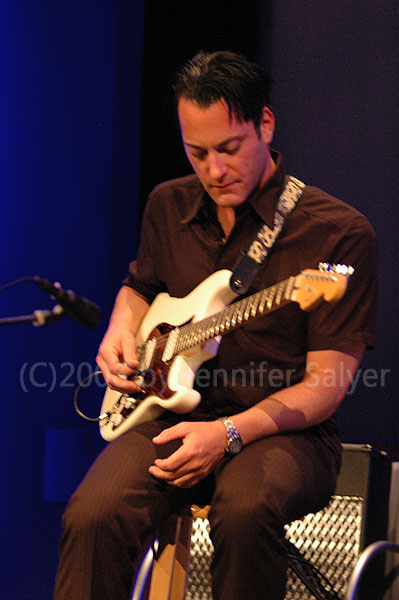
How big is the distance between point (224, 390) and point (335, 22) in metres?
1.53

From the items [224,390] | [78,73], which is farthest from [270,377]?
[78,73]

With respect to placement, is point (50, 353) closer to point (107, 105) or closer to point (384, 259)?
point (107, 105)

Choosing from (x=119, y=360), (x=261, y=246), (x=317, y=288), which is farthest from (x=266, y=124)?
(x=119, y=360)

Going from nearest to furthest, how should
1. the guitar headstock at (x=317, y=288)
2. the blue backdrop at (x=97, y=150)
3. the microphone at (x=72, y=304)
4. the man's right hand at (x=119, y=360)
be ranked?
the microphone at (x=72, y=304) → the guitar headstock at (x=317, y=288) → the man's right hand at (x=119, y=360) → the blue backdrop at (x=97, y=150)

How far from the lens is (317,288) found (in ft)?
5.24

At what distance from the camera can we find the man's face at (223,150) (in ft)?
6.16

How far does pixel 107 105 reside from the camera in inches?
111

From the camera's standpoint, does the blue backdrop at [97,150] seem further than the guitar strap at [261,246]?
Yes

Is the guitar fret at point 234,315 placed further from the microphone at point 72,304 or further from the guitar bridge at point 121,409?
the microphone at point 72,304

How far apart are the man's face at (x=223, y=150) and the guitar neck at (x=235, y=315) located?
0.30m

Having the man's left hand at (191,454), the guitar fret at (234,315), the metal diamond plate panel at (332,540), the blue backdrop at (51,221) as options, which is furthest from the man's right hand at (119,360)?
the blue backdrop at (51,221)

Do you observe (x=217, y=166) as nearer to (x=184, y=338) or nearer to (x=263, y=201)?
(x=263, y=201)

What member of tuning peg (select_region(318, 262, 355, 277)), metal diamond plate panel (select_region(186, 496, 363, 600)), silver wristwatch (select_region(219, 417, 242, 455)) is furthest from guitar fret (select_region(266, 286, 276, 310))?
metal diamond plate panel (select_region(186, 496, 363, 600))

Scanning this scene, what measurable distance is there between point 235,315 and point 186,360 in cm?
19
